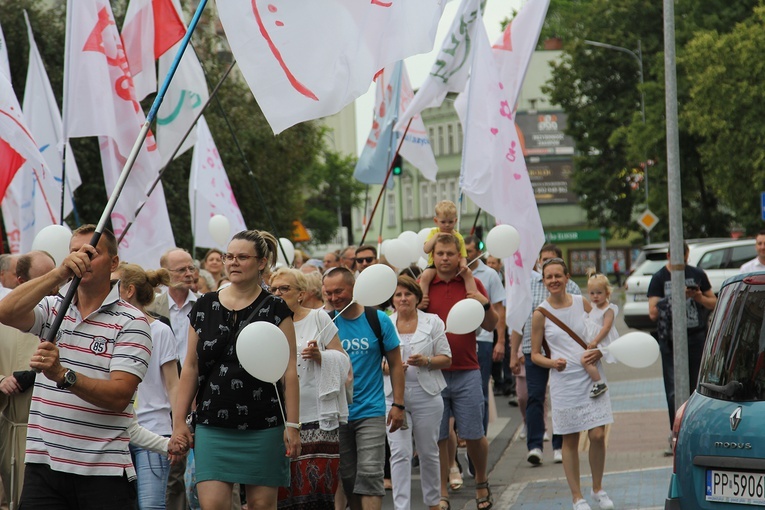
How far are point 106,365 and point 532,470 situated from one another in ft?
21.8

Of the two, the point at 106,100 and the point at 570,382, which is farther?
the point at 106,100

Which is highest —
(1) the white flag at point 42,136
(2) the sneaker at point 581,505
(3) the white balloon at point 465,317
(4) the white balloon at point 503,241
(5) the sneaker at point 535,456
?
(1) the white flag at point 42,136

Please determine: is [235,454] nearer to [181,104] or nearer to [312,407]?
[312,407]

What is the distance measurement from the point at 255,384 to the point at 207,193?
30.3 ft

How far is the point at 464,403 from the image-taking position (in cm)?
930

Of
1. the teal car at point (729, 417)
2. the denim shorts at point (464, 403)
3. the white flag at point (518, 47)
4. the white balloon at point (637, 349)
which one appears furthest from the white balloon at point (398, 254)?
the teal car at point (729, 417)

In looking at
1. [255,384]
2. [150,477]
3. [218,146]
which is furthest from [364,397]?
[218,146]

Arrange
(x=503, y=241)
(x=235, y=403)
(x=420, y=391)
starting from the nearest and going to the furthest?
1. (x=235, y=403)
2. (x=420, y=391)
3. (x=503, y=241)

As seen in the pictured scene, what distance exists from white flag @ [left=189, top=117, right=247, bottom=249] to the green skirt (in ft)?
29.0


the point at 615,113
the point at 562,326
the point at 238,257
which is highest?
the point at 615,113

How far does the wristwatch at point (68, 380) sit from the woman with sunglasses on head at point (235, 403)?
1.29 meters

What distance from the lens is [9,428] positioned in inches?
270

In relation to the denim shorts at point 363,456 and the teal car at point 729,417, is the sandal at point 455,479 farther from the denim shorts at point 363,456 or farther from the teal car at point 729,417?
the teal car at point 729,417

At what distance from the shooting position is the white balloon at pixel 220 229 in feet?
46.7
